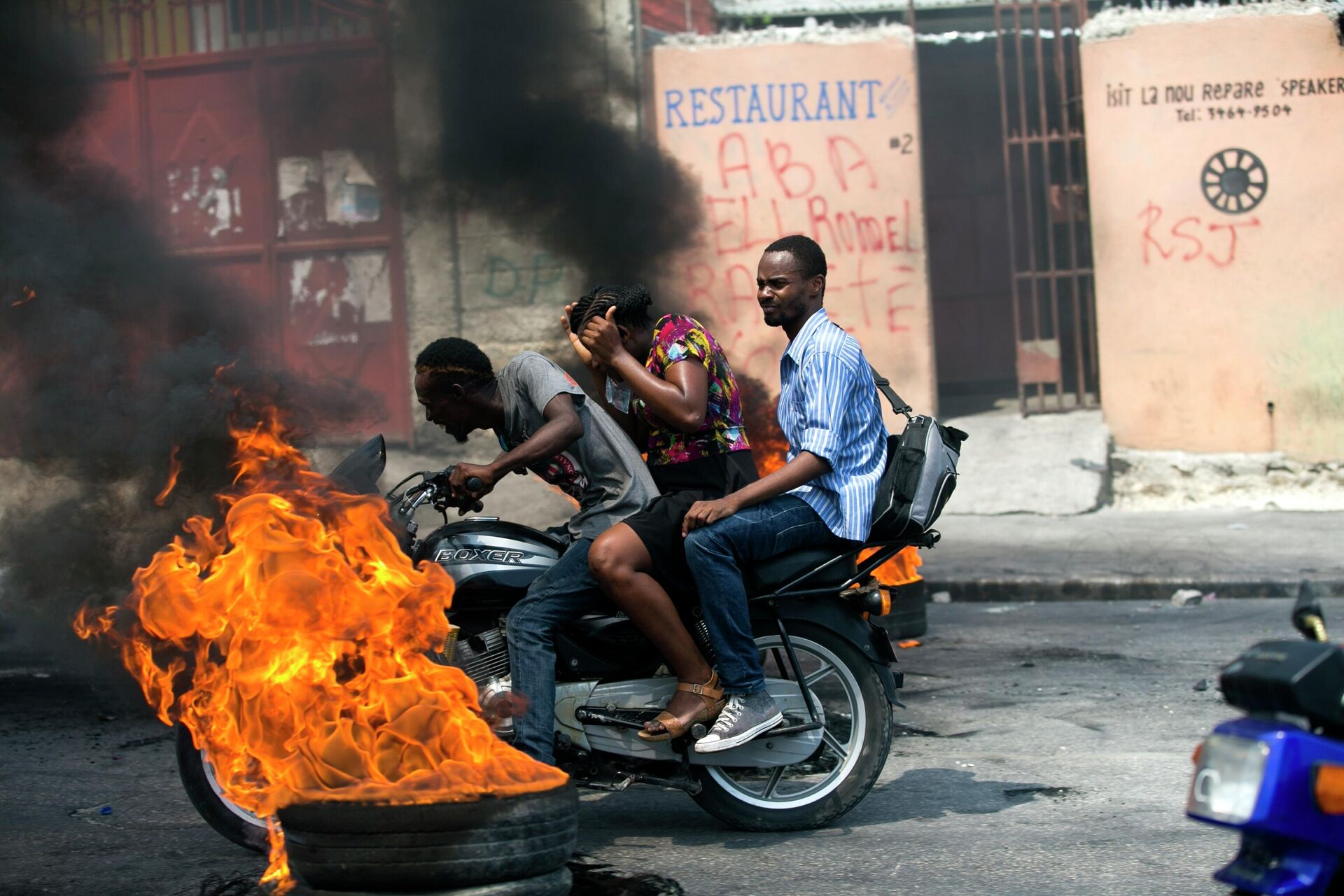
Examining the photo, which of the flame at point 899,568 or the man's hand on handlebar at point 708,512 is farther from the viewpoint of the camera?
the flame at point 899,568

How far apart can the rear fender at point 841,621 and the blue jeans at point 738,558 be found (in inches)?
4.8

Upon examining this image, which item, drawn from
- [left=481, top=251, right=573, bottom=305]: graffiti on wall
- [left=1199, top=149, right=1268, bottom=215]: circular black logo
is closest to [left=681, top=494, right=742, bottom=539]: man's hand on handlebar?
[left=481, top=251, right=573, bottom=305]: graffiti on wall

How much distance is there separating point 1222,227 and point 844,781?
9025mm

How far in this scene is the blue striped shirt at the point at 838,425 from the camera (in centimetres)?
422

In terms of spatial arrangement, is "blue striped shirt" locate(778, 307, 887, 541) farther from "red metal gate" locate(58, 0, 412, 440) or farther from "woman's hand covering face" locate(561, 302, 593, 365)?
"red metal gate" locate(58, 0, 412, 440)

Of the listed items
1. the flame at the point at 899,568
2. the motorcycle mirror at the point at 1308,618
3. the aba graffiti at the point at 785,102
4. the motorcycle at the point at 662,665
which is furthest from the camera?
the aba graffiti at the point at 785,102

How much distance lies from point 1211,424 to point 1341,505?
1163mm

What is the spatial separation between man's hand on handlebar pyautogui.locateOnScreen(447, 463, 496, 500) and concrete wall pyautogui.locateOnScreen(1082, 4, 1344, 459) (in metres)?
8.86

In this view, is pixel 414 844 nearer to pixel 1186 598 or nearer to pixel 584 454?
pixel 584 454

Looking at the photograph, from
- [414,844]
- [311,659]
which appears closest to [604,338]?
[311,659]

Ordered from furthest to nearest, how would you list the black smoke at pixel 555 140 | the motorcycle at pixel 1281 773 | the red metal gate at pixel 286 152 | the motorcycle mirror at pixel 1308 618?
the red metal gate at pixel 286 152, the black smoke at pixel 555 140, the motorcycle mirror at pixel 1308 618, the motorcycle at pixel 1281 773

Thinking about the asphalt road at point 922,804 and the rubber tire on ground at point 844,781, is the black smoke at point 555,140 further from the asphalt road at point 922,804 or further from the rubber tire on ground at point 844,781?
the rubber tire on ground at point 844,781

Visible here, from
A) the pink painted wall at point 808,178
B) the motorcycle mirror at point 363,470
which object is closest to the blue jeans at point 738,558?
the motorcycle mirror at point 363,470

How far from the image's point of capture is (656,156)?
12.1m
